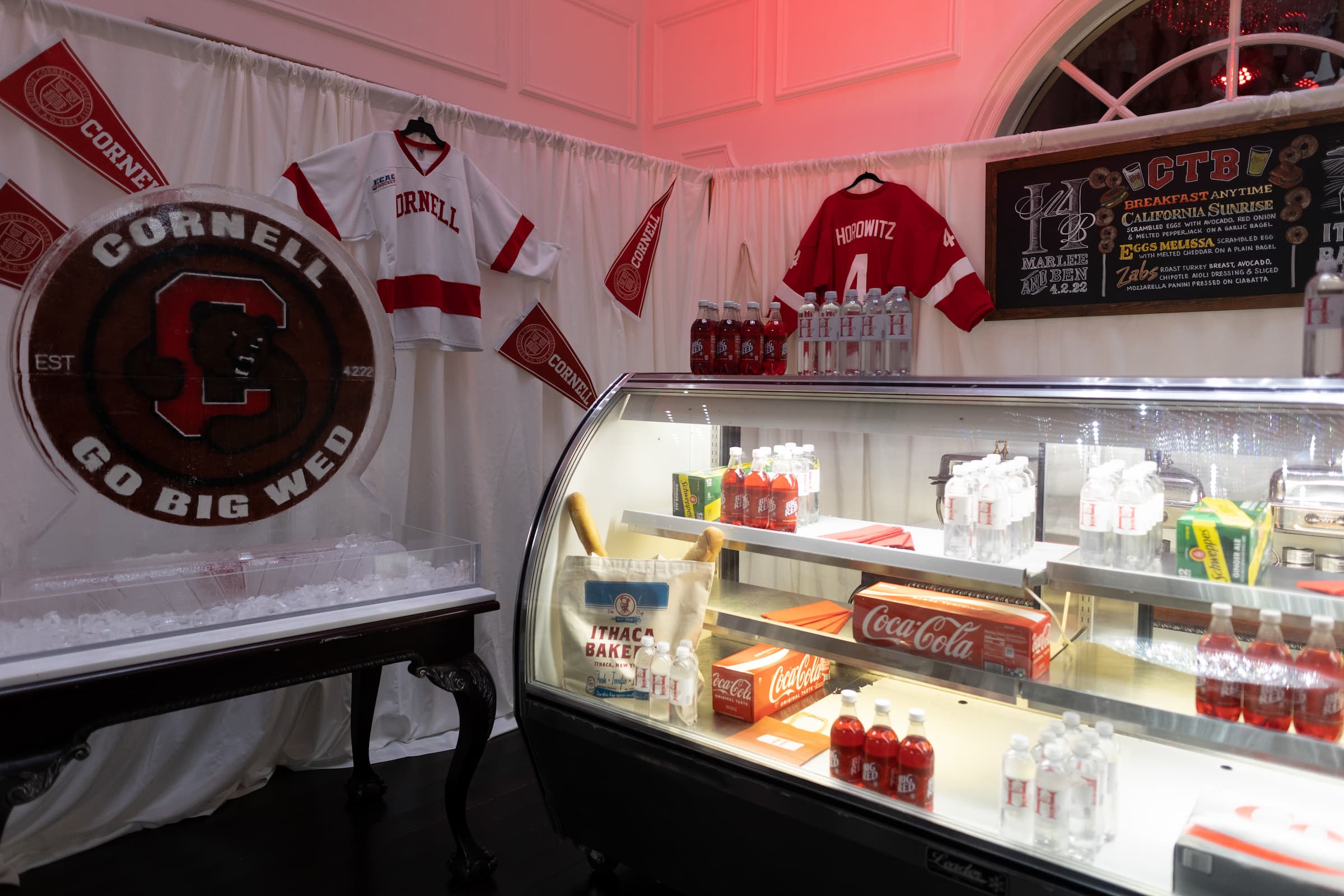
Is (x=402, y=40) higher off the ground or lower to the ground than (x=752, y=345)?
higher

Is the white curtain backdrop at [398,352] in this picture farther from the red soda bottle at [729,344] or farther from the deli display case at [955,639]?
the red soda bottle at [729,344]

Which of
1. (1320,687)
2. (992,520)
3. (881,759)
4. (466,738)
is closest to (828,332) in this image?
(992,520)

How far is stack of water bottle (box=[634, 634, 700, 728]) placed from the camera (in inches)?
92.1

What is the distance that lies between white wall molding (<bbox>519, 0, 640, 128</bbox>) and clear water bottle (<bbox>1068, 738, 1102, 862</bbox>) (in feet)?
13.9

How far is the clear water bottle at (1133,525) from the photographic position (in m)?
1.88

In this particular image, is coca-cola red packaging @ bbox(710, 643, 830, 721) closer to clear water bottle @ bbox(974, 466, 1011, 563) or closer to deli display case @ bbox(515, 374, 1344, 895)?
deli display case @ bbox(515, 374, 1344, 895)

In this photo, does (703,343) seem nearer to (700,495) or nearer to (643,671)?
(700,495)

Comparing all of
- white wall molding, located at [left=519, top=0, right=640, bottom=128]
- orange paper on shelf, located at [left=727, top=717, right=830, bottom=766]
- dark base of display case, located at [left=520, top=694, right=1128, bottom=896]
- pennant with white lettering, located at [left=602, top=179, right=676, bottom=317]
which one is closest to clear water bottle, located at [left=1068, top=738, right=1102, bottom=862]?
dark base of display case, located at [left=520, top=694, right=1128, bottom=896]

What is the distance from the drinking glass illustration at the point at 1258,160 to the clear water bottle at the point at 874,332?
1.75 meters

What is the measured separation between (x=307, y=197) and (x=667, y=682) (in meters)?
2.33

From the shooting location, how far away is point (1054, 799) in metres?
1.76

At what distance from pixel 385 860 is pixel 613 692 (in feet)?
3.46

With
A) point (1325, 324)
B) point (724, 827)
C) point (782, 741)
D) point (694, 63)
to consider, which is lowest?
point (724, 827)

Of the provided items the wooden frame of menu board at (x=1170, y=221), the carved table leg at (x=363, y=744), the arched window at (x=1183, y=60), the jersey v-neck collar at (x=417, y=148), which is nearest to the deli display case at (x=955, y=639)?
the carved table leg at (x=363, y=744)
